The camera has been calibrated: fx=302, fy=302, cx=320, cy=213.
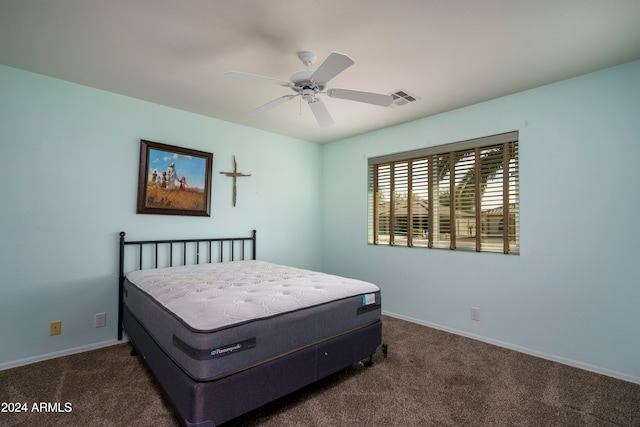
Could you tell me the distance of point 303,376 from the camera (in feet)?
6.13

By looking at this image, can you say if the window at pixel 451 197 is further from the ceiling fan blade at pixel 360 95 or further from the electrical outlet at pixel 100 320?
the electrical outlet at pixel 100 320

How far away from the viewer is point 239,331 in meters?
1.59

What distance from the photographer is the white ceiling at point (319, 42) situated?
1768 millimetres

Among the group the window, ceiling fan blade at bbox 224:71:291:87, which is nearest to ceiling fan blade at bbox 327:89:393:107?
ceiling fan blade at bbox 224:71:291:87

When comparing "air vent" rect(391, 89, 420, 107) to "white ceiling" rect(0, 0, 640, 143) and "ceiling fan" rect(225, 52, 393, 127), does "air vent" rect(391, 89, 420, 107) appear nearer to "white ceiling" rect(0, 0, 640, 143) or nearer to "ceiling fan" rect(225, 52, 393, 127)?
"white ceiling" rect(0, 0, 640, 143)

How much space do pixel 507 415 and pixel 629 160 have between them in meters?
2.11

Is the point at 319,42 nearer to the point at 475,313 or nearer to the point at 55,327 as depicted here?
the point at 475,313

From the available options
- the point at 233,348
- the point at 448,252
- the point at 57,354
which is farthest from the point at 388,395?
the point at 57,354

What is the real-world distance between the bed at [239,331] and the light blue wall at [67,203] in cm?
26

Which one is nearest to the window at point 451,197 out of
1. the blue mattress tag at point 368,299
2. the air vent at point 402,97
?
the air vent at point 402,97

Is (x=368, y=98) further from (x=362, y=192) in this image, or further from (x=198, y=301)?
(x=362, y=192)

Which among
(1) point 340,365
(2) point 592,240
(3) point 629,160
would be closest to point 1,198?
(1) point 340,365

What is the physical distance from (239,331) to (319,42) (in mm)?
1907

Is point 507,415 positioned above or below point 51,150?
below
